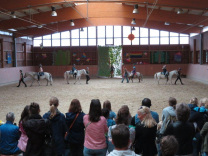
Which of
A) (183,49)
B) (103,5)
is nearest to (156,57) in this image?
(183,49)

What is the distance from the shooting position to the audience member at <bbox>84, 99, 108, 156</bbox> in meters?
3.60

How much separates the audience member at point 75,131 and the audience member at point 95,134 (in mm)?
369

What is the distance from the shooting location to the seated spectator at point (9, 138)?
13.3ft

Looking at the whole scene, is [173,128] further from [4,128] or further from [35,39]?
[35,39]

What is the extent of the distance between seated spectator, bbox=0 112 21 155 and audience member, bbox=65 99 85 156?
31.0 inches

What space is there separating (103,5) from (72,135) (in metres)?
16.0

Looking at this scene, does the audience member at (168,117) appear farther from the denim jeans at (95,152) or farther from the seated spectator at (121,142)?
the seated spectator at (121,142)

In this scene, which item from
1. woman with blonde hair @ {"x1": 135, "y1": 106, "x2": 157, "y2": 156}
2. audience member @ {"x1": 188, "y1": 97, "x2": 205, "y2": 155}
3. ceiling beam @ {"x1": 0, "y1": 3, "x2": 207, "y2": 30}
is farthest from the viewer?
ceiling beam @ {"x1": 0, "y1": 3, "x2": 207, "y2": 30}

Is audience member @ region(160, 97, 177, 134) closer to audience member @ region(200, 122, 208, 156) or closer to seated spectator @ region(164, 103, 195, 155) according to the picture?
audience member @ region(200, 122, 208, 156)

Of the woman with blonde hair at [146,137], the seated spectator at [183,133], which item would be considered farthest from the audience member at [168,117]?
the seated spectator at [183,133]

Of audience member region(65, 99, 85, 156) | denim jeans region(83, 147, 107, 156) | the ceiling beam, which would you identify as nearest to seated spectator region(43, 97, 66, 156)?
audience member region(65, 99, 85, 156)

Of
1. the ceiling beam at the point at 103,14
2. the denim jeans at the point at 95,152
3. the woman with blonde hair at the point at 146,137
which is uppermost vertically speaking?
the ceiling beam at the point at 103,14

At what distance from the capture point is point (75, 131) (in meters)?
4.09

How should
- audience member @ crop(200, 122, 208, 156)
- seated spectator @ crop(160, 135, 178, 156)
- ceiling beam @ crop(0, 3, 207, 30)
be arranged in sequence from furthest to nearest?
ceiling beam @ crop(0, 3, 207, 30) < audience member @ crop(200, 122, 208, 156) < seated spectator @ crop(160, 135, 178, 156)
